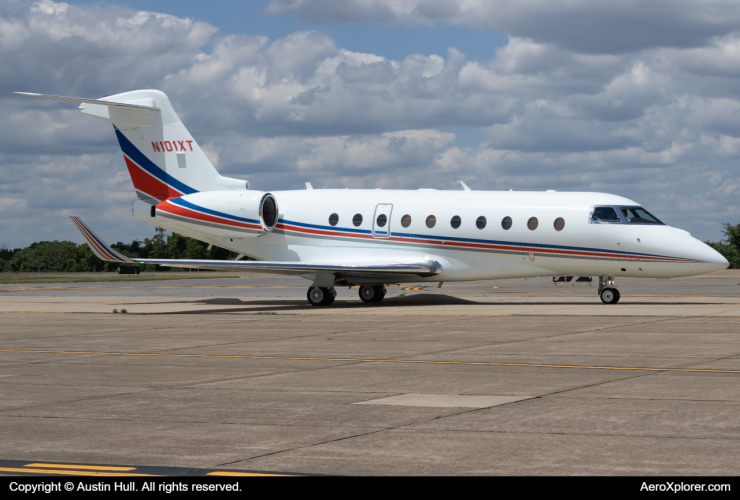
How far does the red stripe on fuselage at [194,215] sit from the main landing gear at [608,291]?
12317 mm

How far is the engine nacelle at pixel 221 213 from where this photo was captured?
99.6ft

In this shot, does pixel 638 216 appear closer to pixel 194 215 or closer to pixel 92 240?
pixel 194 215

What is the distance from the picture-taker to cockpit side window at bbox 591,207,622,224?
25516 mm

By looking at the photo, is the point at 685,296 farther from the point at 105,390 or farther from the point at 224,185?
the point at 105,390

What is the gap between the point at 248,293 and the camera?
38.9 meters

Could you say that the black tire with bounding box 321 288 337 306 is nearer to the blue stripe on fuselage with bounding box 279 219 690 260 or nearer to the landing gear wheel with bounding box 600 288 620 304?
the blue stripe on fuselage with bounding box 279 219 690 260

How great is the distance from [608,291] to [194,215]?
15166mm

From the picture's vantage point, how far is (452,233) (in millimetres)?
27766

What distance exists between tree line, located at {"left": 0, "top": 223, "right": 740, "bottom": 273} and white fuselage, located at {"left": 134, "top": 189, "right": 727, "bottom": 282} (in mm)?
56667

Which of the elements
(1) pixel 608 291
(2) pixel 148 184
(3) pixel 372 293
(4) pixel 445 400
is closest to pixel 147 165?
(2) pixel 148 184

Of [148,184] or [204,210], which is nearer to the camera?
[204,210]

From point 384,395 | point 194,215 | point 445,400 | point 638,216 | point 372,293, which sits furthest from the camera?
point 194,215

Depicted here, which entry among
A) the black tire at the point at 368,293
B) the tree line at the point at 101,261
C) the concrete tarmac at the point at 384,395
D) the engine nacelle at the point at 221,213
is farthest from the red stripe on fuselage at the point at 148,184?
the tree line at the point at 101,261

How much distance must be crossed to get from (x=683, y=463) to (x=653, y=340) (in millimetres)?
9660
